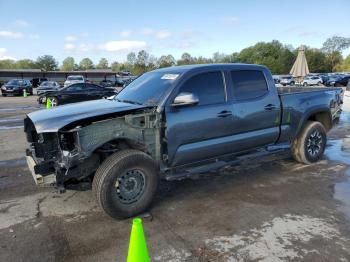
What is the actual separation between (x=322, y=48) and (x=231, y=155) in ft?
344

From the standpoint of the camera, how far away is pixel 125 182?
4.23m

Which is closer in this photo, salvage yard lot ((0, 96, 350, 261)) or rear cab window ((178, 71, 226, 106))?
salvage yard lot ((0, 96, 350, 261))

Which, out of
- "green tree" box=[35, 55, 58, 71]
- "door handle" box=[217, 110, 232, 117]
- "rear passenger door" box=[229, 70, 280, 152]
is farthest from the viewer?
"green tree" box=[35, 55, 58, 71]

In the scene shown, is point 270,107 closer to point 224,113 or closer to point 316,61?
point 224,113

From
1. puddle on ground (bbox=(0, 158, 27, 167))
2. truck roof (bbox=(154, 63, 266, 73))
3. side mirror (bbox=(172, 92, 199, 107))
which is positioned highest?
truck roof (bbox=(154, 63, 266, 73))

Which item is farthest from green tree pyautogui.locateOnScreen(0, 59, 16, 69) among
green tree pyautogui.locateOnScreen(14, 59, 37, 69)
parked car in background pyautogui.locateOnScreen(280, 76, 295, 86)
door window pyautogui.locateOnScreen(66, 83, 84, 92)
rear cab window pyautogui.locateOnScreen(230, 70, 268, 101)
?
rear cab window pyautogui.locateOnScreen(230, 70, 268, 101)

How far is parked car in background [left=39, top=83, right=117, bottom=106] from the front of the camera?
17.6 meters

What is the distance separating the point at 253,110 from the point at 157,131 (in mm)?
1775

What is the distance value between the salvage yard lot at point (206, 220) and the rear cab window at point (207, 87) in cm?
141

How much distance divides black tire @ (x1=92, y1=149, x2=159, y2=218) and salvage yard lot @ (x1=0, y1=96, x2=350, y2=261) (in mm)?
186

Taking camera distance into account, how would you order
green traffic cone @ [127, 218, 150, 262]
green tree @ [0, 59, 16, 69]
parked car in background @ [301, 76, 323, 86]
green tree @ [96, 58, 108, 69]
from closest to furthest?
1. green traffic cone @ [127, 218, 150, 262]
2. parked car in background @ [301, 76, 323, 86]
3. green tree @ [0, 59, 16, 69]
4. green tree @ [96, 58, 108, 69]

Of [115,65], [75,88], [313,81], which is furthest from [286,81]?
[115,65]

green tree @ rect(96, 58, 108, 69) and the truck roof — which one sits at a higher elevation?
green tree @ rect(96, 58, 108, 69)

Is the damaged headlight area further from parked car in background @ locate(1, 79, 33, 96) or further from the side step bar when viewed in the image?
parked car in background @ locate(1, 79, 33, 96)
